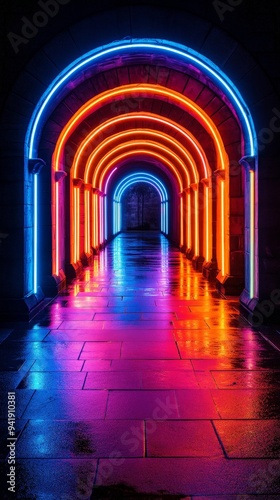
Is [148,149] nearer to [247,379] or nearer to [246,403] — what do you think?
[247,379]

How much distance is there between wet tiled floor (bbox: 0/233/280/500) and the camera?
2.88 m

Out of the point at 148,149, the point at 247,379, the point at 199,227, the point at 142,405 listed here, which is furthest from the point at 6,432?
the point at 148,149

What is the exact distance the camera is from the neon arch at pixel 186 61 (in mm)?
7406

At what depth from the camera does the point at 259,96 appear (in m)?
7.09

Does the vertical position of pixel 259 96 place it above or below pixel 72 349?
above

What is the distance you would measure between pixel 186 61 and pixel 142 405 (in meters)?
5.67

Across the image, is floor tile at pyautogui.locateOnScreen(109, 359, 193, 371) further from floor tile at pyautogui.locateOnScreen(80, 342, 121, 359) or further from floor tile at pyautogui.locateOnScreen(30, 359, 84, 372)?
floor tile at pyautogui.locateOnScreen(30, 359, 84, 372)

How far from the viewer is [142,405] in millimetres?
4051

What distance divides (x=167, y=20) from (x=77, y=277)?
670 centimetres

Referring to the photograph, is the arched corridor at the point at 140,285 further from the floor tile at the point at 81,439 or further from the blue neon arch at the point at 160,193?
the blue neon arch at the point at 160,193

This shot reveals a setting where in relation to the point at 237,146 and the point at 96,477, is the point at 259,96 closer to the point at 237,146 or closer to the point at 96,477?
the point at 237,146

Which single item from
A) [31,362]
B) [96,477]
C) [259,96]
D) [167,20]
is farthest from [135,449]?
[167,20]

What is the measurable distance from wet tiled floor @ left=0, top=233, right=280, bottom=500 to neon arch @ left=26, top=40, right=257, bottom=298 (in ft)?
6.39

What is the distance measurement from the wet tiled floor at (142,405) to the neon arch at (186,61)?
6.39ft
